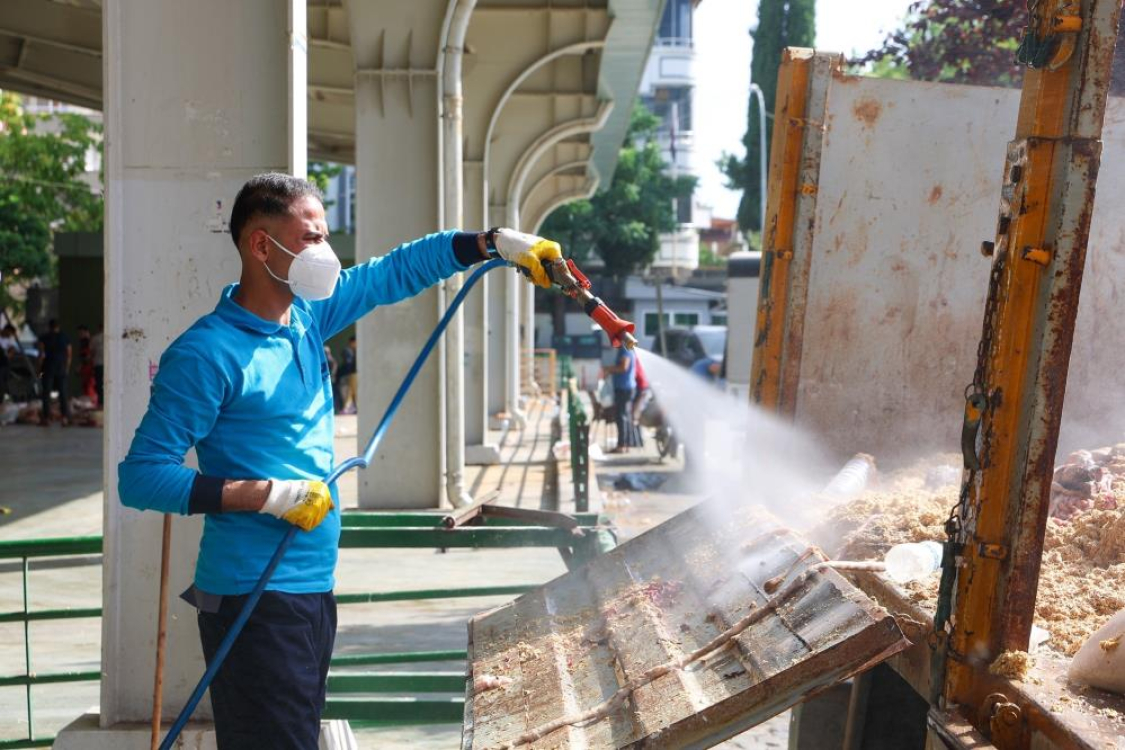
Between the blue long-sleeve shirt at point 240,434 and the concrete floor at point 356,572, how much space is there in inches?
95.3

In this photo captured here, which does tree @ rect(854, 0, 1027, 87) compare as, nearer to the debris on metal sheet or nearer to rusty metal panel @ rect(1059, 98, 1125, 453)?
rusty metal panel @ rect(1059, 98, 1125, 453)

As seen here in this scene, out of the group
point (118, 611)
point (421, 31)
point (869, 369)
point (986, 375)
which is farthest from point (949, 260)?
point (421, 31)

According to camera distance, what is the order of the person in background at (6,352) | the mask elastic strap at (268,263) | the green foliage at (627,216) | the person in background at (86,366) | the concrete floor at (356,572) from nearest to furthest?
the mask elastic strap at (268,263) < the concrete floor at (356,572) < the person in background at (6,352) < the person in background at (86,366) < the green foliage at (627,216)

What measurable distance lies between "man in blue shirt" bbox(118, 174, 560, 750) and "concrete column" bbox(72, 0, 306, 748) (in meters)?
1.23

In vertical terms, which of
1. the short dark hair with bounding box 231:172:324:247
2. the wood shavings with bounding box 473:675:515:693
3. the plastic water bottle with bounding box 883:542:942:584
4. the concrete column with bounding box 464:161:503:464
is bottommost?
the concrete column with bounding box 464:161:503:464

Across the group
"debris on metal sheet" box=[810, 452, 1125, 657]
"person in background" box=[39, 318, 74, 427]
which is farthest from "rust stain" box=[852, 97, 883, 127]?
"person in background" box=[39, 318, 74, 427]

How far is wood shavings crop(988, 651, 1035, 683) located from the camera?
2691mm

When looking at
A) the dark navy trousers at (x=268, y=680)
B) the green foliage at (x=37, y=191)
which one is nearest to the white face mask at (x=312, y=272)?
the dark navy trousers at (x=268, y=680)

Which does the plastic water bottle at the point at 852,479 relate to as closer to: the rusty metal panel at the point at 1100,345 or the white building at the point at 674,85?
the rusty metal panel at the point at 1100,345

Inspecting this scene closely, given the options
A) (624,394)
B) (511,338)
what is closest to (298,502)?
(624,394)

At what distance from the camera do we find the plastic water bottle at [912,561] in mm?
3444

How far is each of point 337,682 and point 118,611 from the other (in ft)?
2.74

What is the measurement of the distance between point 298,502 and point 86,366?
72.4ft

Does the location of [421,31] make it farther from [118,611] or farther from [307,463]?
[307,463]
